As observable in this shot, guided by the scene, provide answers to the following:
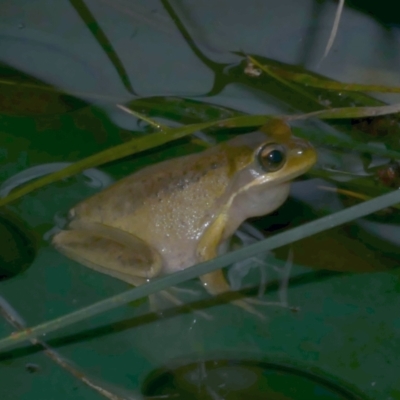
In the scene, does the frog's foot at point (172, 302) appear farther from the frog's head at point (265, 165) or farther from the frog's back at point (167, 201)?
the frog's head at point (265, 165)

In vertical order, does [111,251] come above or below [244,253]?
above

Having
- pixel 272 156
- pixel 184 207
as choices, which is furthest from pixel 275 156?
pixel 184 207

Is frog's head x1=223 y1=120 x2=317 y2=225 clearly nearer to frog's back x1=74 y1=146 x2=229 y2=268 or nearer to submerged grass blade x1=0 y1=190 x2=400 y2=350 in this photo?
frog's back x1=74 y1=146 x2=229 y2=268

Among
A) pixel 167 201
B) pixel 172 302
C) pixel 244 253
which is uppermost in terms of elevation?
pixel 167 201

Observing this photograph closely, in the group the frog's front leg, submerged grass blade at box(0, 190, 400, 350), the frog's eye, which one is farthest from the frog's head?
submerged grass blade at box(0, 190, 400, 350)

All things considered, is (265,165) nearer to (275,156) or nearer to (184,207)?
(275,156)

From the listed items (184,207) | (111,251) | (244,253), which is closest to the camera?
(244,253)

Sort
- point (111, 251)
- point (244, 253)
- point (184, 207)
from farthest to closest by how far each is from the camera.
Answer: point (184, 207) < point (111, 251) < point (244, 253)

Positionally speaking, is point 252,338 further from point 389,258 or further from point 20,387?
point 20,387
